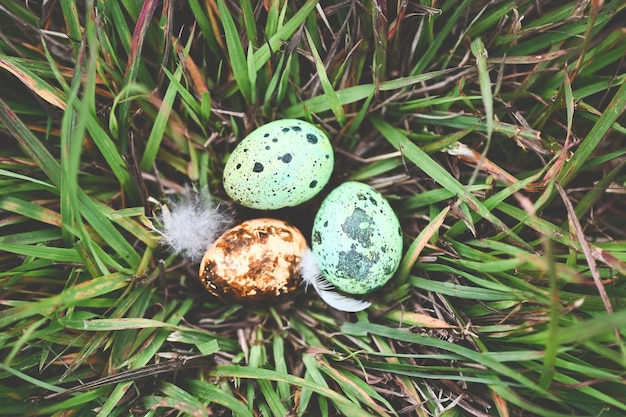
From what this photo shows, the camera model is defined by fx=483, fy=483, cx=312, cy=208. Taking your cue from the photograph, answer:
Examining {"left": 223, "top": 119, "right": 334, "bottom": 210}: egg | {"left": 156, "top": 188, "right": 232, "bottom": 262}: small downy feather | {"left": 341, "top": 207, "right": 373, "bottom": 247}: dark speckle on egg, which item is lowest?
{"left": 156, "top": 188, "right": 232, "bottom": 262}: small downy feather

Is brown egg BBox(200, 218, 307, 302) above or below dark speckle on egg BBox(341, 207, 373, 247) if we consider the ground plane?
below

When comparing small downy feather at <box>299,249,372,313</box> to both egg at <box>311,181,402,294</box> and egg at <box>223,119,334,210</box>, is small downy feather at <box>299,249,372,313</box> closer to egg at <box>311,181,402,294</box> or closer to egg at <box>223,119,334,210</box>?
egg at <box>311,181,402,294</box>

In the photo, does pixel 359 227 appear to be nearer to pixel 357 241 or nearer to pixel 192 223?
pixel 357 241

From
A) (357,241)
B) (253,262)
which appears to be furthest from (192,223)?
→ (357,241)

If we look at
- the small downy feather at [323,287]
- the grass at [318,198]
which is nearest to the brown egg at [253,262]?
the small downy feather at [323,287]

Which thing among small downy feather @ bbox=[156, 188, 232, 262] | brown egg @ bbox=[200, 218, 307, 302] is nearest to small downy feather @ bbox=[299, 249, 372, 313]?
brown egg @ bbox=[200, 218, 307, 302]

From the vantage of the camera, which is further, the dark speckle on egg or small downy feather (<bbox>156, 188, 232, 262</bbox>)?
small downy feather (<bbox>156, 188, 232, 262</bbox>)

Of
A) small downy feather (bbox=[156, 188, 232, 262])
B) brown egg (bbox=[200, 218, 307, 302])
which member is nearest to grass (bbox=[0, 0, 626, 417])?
small downy feather (bbox=[156, 188, 232, 262])

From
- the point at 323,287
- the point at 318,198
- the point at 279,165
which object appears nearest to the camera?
the point at 279,165
